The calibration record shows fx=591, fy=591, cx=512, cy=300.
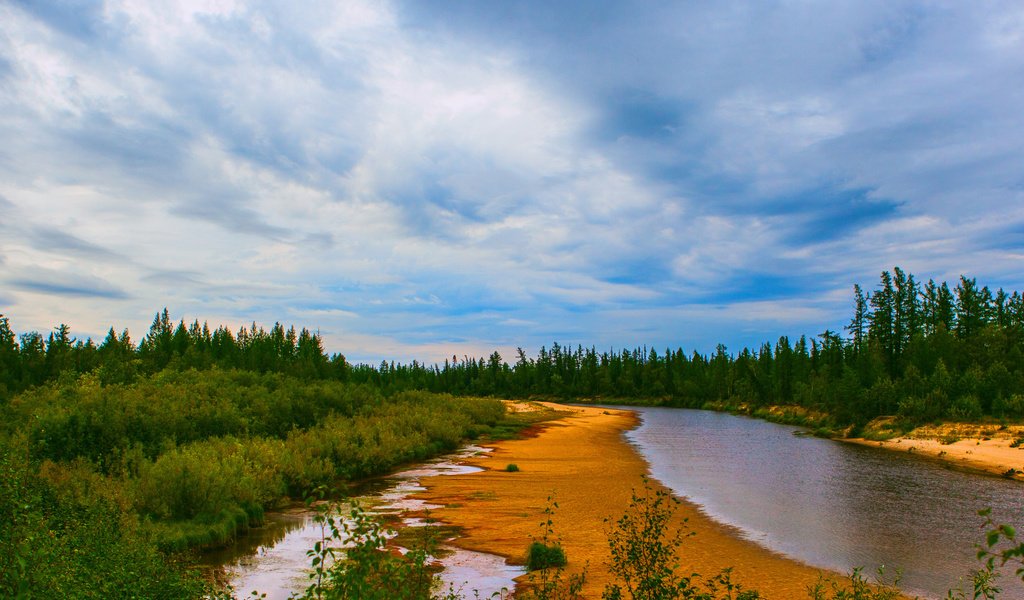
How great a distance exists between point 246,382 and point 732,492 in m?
32.9

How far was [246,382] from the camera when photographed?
42156 mm

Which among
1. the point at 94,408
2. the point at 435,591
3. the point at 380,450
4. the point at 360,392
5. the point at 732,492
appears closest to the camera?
the point at 435,591

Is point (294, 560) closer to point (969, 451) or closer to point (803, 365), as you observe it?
point (969, 451)

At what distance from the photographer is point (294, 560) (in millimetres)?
16188

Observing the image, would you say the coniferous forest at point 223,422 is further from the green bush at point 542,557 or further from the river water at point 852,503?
the river water at point 852,503

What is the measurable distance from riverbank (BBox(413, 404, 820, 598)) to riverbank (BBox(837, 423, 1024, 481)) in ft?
65.9

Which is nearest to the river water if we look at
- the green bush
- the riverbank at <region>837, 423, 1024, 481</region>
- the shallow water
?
the riverbank at <region>837, 423, 1024, 481</region>

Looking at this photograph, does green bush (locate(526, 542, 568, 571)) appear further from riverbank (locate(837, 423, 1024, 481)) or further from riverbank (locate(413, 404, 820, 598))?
riverbank (locate(837, 423, 1024, 481))

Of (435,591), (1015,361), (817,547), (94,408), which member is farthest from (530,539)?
(1015,361)

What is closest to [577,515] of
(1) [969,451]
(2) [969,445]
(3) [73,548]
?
(3) [73,548]

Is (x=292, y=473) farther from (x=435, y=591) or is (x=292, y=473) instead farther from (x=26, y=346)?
(x=26, y=346)

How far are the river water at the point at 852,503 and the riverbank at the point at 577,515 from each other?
95cm

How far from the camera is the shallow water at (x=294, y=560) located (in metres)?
13.9

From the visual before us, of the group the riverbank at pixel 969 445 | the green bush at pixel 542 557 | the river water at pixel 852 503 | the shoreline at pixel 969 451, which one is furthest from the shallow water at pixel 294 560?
the riverbank at pixel 969 445
